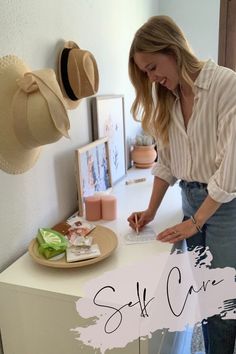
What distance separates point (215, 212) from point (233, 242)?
4.5 inches

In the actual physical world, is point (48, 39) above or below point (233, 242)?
above

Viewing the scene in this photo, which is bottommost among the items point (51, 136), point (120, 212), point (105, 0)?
point (120, 212)

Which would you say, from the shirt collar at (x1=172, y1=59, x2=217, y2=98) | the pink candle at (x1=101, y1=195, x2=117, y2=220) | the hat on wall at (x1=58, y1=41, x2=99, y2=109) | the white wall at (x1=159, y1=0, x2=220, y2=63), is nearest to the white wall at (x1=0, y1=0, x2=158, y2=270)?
the hat on wall at (x1=58, y1=41, x2=99, y2=109)

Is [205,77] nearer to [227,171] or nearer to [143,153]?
[227,171]

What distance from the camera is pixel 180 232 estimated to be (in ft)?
3.37

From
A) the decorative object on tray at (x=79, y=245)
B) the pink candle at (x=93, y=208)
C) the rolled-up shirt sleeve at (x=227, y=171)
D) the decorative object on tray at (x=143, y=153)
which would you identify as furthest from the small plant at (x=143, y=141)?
the rolled-up shirt sleeve at (x=227, y=171)

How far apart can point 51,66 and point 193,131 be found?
0.51 metres

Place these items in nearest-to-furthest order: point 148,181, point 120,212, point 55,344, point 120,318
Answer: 1. point 120,318
2. point 55,344
3. point 120,212
4. point 148,181

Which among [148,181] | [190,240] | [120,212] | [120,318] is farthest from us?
[148,181]

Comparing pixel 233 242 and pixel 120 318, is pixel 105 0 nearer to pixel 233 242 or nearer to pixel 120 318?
pixel 233 242

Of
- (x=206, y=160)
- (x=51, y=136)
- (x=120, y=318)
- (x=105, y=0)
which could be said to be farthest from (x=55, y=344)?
(x=105, y=0)

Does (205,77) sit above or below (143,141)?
above

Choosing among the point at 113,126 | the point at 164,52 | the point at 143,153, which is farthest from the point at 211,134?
the point at 143,153

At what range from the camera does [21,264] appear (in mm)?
981
